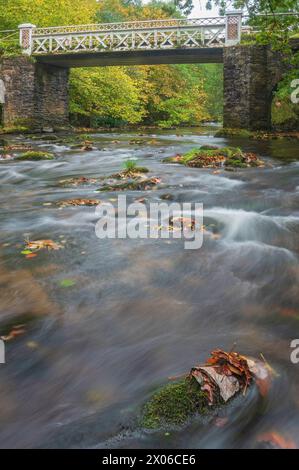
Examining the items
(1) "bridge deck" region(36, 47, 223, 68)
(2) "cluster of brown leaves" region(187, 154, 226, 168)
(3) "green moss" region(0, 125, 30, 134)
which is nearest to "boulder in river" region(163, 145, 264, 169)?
(2) "cluster of brown leaves" region(187, 154, 226, 168)

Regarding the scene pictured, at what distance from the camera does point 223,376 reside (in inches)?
81.1

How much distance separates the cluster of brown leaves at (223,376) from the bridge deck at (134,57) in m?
19.2

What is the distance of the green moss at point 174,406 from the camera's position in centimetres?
189

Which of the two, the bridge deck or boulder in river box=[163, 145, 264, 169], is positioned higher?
the bridge deck

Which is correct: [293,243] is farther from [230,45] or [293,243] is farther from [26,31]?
[26,31]

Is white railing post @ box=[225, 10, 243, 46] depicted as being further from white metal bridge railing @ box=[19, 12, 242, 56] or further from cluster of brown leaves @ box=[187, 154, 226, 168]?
cluster of brown leaves @ box=[187, 154, 226, 168]

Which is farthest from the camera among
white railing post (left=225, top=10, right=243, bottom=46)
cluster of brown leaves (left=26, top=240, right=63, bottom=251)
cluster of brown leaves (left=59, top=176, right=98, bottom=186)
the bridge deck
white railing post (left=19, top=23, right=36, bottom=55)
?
white railing post (left=19, top=23, right=36, bottom=55)

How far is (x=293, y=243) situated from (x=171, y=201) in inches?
86.8

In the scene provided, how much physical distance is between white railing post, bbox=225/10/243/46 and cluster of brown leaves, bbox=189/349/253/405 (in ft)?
61.7

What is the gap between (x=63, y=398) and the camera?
2.09 meters

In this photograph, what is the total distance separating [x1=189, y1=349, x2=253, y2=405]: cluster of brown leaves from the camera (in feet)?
6.51

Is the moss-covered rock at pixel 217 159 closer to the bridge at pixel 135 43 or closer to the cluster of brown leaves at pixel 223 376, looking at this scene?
the cluster of brown leaves at pixel 223 376

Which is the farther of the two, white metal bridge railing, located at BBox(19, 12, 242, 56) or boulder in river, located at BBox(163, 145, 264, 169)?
white metal bridge railing, located at BBox(19, 12, 242, 56)
